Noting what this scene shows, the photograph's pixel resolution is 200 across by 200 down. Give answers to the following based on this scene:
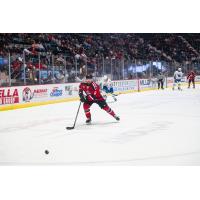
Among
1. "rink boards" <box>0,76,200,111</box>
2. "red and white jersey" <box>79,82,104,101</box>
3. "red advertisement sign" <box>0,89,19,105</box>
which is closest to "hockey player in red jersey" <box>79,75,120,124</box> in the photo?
"red and white jersey" <box>79,82,104,101</box>

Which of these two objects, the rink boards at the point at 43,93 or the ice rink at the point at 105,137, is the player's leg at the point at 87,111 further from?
the rink boards at the point at 43,93

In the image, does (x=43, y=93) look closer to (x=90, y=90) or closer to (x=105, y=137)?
(x=90, y=90)

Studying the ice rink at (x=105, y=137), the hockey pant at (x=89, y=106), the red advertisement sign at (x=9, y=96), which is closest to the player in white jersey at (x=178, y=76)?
the ice rink at (x=105, y=137)

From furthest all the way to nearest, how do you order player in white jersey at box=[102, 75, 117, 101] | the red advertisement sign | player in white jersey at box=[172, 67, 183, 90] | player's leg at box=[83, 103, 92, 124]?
player in white jersey at box=[172, 67, 183, 90], player in white jersey at box=[102, 75, 117, 101], the red advertisement sign, player's leg at box=[83, 103, 92, 124]

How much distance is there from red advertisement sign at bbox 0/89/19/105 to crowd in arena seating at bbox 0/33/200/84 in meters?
0.38

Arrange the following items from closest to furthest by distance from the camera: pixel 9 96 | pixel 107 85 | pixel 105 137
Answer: pixel 105 137 < pixel 9 96 < pixel 107 85

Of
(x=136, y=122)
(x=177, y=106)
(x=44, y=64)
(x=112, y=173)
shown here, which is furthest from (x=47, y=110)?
(x=112, y=173)

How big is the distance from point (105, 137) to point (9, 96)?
312 centimetres

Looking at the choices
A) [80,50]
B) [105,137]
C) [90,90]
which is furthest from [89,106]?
[80,50]

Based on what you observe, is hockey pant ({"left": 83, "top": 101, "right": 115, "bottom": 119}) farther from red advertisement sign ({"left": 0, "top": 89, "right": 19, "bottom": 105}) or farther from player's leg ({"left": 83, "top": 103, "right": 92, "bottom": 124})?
red advertisement sign ({"left": 0, "top": 89, "right": 19, "bottom": 105})

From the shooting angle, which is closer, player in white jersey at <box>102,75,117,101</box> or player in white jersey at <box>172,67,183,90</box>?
player in white jersey at <box>102,75,117,101</box>

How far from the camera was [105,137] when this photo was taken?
605cm

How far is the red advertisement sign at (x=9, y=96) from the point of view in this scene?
8.36m

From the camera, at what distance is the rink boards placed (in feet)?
27.9
